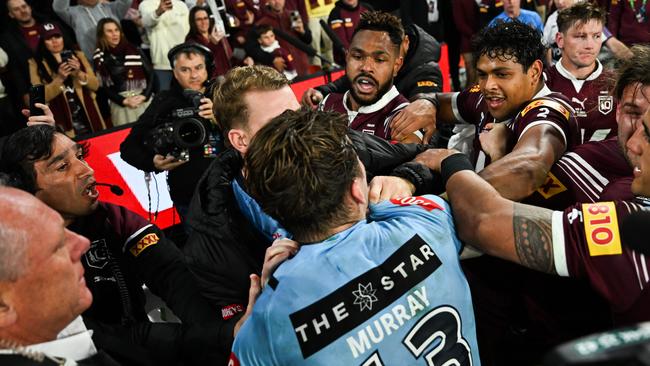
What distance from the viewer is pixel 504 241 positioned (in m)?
1.79

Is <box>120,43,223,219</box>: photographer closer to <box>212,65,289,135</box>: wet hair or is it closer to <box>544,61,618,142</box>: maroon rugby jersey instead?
<box>212,65,289,135</box>: wet hair

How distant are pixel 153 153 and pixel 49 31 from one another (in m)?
3.65

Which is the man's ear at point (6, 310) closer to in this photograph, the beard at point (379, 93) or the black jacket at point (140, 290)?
the black jacket at point (140, 290)

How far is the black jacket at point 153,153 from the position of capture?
401cm

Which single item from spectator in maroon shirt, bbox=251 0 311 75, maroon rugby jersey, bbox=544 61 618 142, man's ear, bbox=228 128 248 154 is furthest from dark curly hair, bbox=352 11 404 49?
spectator in maroon shirt, bbox=251 0 311 75

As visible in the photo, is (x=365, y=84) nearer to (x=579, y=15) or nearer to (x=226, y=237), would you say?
(x=226, y=237)

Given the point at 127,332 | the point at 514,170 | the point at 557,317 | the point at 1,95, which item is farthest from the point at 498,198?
the point at 1,95

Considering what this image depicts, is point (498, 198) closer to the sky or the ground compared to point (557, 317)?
closer to the sky

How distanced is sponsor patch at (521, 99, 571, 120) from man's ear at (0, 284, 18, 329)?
7.18ft

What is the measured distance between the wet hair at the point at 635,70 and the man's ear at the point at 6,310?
223 centimetres

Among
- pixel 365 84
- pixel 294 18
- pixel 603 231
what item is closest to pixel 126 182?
pixel 365 84

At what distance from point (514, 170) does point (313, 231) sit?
3.05ft

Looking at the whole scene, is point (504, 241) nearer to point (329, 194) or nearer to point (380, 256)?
point (380, 256)

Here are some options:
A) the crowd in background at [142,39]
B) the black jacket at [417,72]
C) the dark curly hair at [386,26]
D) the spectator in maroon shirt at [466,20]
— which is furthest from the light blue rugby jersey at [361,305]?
the spectator in maroon shirt at [466,20]
